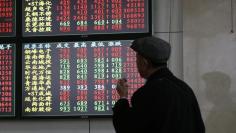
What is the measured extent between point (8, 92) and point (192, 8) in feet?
5.27

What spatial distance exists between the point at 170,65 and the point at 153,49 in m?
1.58

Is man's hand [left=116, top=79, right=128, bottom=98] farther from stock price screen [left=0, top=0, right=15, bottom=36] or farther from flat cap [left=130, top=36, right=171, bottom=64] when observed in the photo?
stock price screen [left=0, top=0, right=15, bottom=36]

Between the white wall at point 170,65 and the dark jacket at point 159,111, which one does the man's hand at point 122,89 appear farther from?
the white wall at point 170,65

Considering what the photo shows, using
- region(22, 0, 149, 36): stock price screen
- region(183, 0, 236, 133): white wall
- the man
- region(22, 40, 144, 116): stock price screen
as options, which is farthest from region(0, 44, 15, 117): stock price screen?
the man

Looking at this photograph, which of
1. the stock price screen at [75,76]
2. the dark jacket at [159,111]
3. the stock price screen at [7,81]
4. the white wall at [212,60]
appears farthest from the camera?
A: the stock price screen at [7,81]

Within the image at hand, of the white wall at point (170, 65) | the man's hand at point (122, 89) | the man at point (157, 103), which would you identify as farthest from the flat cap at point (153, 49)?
the white wall at point (170, 65)

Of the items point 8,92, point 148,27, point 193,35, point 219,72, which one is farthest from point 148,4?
point 8,92

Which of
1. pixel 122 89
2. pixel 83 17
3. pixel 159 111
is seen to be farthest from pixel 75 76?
pixel 159 111

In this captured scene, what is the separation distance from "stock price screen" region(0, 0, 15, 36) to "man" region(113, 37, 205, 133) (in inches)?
76.5

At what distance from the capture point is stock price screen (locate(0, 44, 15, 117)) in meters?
3.49

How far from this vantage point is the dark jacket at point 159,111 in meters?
1.72

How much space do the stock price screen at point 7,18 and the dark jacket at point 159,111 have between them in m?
2.01

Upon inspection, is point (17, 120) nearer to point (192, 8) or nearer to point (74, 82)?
point (74, 82)

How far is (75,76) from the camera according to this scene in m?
3.41
